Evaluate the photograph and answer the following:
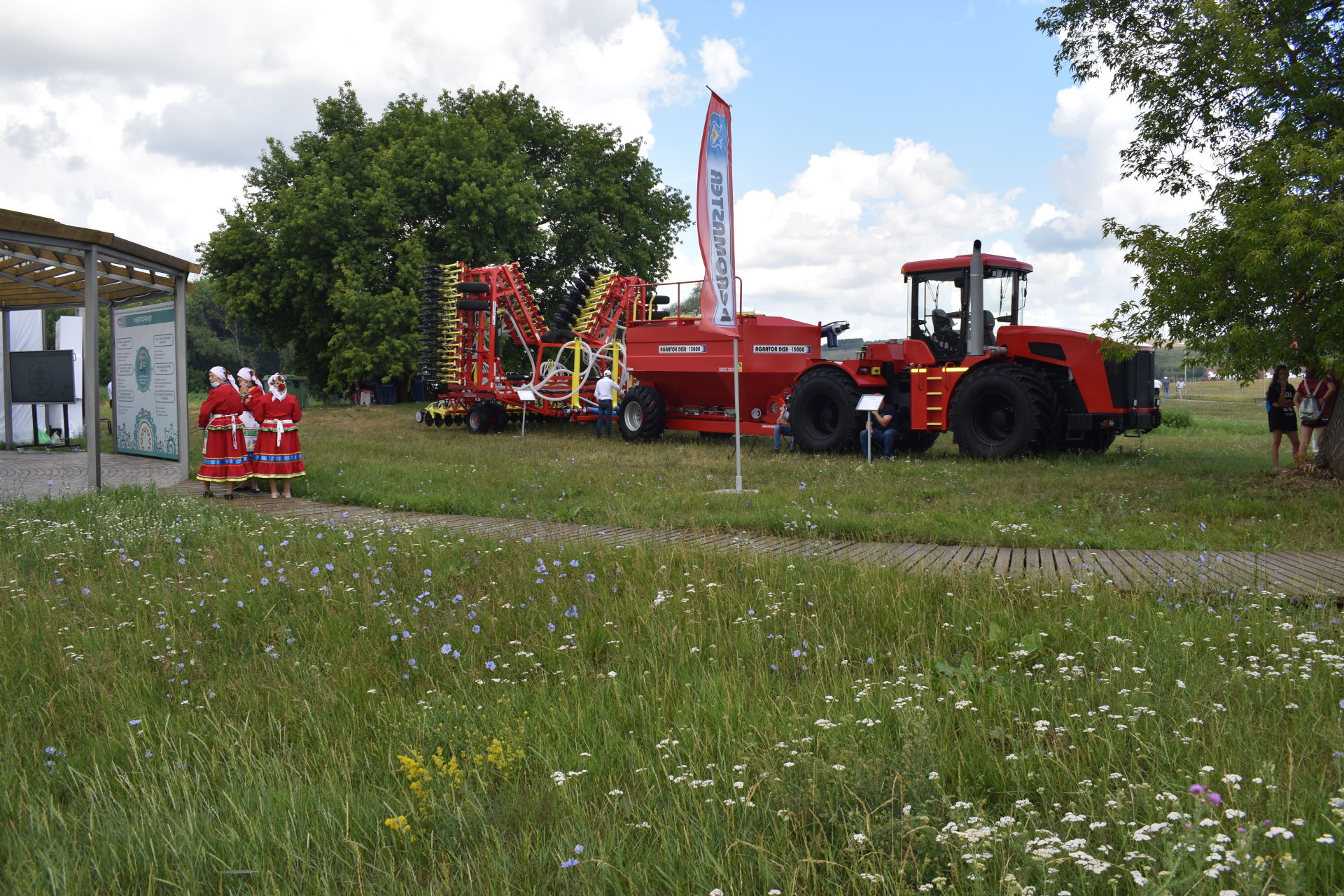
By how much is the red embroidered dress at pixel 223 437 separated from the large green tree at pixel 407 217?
22.3 m

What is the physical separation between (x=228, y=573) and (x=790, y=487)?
20.8ft

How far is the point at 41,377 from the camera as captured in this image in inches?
775

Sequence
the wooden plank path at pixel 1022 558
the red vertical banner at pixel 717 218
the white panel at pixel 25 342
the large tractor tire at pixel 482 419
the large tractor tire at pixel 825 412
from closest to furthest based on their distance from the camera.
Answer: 1. the wooden plank path at pixel 1022 558
2. the red vertical banner at pixel 717 218
3. the large tractor tire at pixel 825 412
4. the white panel at pixel 25 342
5. the large tractor tire at pixel 482 419

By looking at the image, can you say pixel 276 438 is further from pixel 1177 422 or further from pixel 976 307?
pixel 1177 422

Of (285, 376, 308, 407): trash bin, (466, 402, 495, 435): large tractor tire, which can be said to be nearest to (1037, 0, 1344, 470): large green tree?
(466, 402, 495, 435): large tractor tire

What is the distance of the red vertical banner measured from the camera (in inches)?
452

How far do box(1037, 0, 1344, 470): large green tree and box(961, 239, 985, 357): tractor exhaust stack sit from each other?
7.93 feet

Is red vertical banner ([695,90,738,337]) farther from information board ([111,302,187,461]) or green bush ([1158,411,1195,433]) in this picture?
green bush ([1158,411,1195,433])

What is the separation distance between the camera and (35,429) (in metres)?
20.2

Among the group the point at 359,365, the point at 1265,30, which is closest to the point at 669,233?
the point at 359,365

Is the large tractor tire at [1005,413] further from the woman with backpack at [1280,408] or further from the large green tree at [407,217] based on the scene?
the large green tree at [407,217]

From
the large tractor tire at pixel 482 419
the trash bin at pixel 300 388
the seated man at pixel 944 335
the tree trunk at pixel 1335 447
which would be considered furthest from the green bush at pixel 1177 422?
the trash bin at pixel 300 388

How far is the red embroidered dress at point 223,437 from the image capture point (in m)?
11.8

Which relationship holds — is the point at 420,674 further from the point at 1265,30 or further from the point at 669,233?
the point at 669,233
